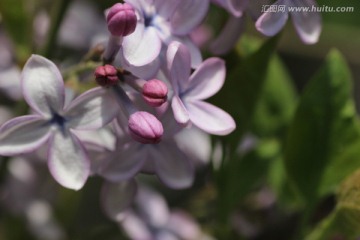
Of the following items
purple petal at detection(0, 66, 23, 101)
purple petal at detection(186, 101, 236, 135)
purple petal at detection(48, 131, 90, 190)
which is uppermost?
purple petal at detection(186, 101, 236, 135)

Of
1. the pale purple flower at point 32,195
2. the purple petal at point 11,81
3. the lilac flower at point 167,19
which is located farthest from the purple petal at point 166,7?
the pale purple flower at point 32,195

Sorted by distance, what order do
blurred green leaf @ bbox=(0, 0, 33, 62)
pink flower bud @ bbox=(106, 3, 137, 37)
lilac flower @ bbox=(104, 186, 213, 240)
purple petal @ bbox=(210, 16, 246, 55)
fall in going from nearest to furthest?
pink flower bud @ bbox=(106, 3, 137, 37) → purple petal @ bbox=(210, 16, 246, 55) → blurred green leaf @ bbox=(0, 0, 33, 62) → lilac flower @ bbox=(104, 186, 213, 240)

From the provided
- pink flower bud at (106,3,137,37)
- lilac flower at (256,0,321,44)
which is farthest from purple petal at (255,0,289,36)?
pink flower bud at (106,3,137,37)

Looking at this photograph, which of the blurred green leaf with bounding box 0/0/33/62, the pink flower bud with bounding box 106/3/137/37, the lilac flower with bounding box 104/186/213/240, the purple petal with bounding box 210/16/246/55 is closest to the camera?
the pink flower bud with bounding box 106/3/137/37

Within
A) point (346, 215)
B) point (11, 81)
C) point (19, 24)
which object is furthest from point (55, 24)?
point (346, 215)

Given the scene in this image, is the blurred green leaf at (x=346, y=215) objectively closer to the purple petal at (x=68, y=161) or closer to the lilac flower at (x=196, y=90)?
the lilac flower at (x=196, y=90)

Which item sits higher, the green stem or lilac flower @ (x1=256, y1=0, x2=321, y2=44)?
lilac flower @ (x1=256, y1=0, x2=321, y2=44)

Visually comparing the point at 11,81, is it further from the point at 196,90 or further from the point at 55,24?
the point at 196,90

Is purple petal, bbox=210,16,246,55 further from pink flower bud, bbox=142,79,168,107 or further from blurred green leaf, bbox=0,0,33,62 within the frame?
blurred green leaf, bbox=0,0,33,62
